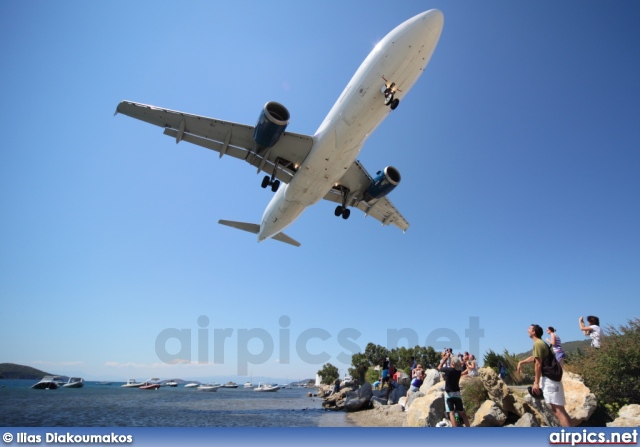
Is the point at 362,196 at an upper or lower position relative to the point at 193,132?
lower

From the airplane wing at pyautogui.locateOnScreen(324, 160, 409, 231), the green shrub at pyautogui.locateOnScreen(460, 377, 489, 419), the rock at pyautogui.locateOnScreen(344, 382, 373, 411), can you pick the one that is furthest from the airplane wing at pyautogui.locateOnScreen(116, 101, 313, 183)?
the rock at pyautogui.locateOnScreen(344, 382, 373, 411)

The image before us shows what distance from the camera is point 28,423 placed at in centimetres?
2486

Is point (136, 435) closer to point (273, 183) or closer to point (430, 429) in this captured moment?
point (430, 429)

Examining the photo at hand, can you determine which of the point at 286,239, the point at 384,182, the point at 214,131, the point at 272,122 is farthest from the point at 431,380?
the point at 214,131

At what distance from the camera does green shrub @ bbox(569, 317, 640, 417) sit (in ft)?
31.2

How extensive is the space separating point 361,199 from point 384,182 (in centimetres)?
298

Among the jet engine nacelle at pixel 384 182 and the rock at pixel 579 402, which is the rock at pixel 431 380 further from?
the jet engine nacelle at pixel 384 182

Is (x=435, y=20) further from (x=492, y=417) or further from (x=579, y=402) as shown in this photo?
(x=492, y=417)

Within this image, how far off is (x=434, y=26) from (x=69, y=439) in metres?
17.2

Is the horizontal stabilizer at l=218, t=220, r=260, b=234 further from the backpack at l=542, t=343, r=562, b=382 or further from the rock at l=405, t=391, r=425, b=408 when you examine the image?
the backpack at l=542, t=343, r=562, b=382

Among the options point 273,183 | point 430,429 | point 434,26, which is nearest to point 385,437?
point 430,429

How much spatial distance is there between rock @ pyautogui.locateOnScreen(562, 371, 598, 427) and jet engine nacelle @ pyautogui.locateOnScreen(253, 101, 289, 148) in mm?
15718

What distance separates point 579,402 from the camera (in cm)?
818

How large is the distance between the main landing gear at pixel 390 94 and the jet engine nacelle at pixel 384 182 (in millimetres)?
7052
